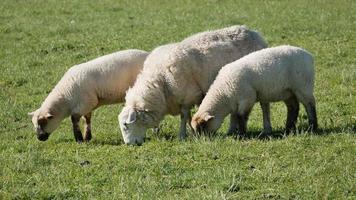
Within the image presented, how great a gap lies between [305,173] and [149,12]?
19.6 meters

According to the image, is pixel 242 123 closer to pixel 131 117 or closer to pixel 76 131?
pixel 131 117

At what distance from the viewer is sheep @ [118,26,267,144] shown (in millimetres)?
11602

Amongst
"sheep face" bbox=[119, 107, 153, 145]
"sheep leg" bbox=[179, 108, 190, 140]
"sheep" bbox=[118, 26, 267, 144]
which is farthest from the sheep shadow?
"sheep face" bbox=[119, 107, 153, 145]

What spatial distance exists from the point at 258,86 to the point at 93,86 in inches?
140

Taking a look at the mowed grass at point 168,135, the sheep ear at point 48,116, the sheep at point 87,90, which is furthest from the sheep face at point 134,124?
the sheep ear at point 48,116

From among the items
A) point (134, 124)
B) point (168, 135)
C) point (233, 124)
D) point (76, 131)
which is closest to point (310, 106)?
point (233, 124)

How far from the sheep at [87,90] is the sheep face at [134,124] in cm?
128

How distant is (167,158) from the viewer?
8953mm

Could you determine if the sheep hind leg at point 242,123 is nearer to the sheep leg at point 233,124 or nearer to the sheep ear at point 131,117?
the sheep leg at point 233,124

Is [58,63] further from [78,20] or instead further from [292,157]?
[292,157]

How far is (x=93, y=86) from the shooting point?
41.9ft

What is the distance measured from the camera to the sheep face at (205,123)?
1101cm

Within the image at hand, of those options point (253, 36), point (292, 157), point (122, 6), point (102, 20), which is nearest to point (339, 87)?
point (253, 36)

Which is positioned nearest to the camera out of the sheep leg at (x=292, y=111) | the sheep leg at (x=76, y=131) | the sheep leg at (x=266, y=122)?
the sheep leg at (x=266, y=122)
